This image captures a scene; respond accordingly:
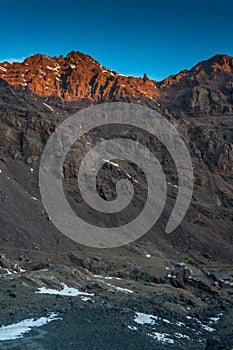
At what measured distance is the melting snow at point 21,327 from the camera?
15914mm

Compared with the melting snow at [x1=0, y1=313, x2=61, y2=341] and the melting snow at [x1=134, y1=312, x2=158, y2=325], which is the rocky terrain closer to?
the melting snow at [x1=134, y1=312, x2=158, y2=325]

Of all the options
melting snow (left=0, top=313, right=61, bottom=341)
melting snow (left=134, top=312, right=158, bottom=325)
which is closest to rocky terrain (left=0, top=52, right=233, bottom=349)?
melting snow (left=134, top=312, right=158, bottom=325)

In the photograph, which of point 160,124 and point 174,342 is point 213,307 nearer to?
point 174,342

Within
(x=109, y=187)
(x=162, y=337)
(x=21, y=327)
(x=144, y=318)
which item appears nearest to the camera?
(x=21, y=327)

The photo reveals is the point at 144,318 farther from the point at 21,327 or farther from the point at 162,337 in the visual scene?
the point at 21,327

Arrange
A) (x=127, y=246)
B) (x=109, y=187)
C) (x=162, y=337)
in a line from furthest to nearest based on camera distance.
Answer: (x=109, y=187) < (x=127, y=246) < (x=162, y=337)

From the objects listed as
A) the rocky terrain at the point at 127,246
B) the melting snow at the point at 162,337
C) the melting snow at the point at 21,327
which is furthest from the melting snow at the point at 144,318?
the melting snow at the point at 21,327

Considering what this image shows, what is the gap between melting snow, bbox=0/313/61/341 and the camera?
15.9 m

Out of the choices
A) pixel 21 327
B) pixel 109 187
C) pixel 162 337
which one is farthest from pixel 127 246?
pixel 21 327

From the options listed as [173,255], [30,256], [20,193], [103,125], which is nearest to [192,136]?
[103,125]

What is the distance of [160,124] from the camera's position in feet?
495

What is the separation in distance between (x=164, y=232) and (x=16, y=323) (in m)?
75.0

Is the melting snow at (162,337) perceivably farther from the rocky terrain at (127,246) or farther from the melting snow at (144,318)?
the melting snow at (144,318)

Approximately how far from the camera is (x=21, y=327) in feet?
57.0
